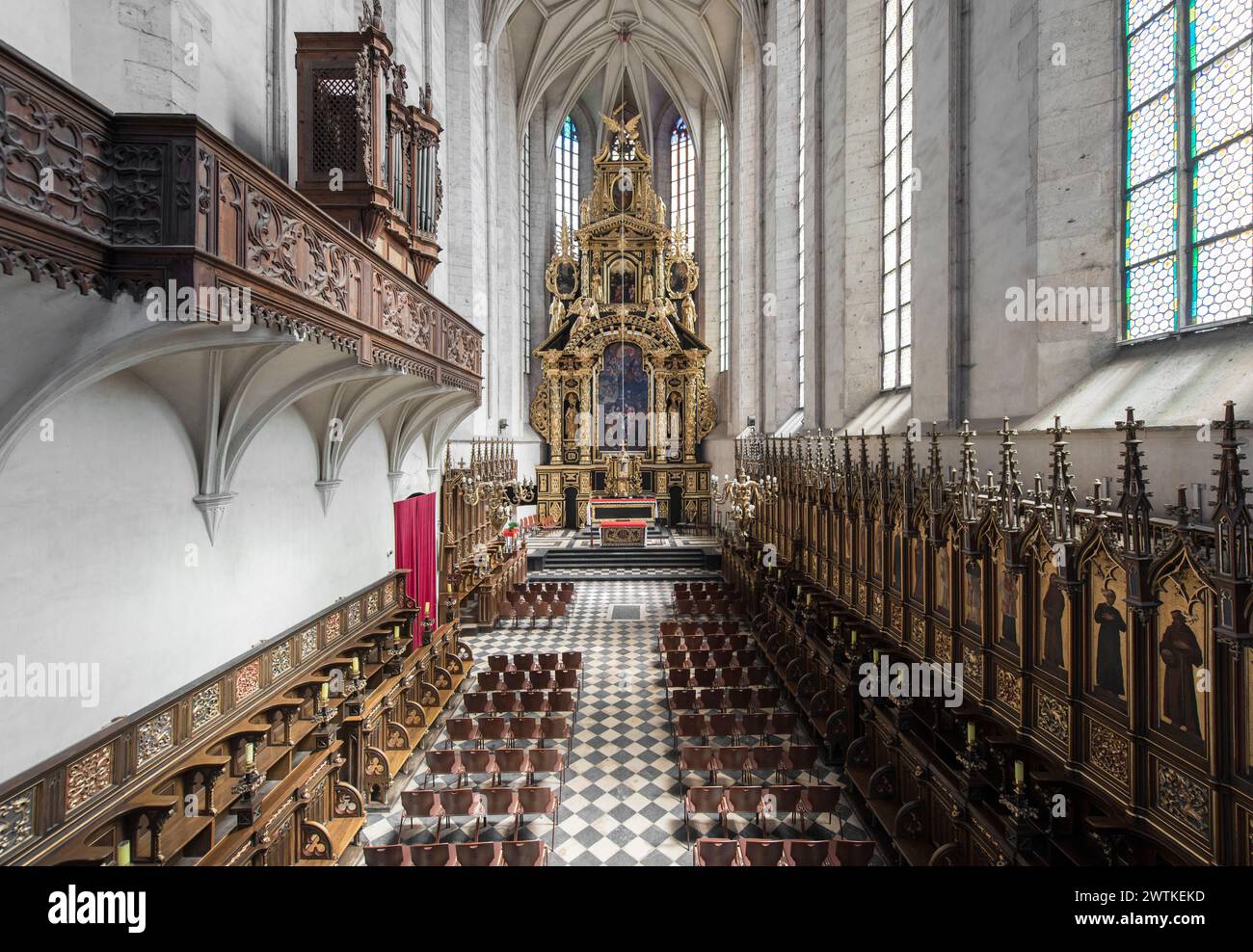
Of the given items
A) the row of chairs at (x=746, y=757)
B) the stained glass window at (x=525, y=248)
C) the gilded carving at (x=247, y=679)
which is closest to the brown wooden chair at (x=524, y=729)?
the row of chairs at (x=746, y=757)

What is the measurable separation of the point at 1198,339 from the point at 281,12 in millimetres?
10221

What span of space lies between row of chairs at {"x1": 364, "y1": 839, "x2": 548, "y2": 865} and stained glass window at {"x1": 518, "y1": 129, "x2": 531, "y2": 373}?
2597 cm

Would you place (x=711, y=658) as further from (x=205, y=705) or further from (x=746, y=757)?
(x=205, y=705)

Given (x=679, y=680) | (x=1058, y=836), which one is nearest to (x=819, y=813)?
(x=1058, y=836)

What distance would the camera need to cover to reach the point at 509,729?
8352 millimetres

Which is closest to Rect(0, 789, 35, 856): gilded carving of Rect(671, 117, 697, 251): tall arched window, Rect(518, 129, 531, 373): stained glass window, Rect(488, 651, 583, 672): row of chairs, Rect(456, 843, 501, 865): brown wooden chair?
Rect(456, 843, 501, 865): brown wooden chair

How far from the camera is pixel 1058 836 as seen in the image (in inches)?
179

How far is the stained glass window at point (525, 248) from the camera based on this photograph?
3008cm

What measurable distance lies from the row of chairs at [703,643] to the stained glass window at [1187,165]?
798 centimetres

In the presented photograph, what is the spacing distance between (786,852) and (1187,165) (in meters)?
6.96

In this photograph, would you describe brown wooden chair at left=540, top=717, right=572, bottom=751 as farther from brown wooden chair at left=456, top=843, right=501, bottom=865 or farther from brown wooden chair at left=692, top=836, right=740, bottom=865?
brown wooden chair at left=692, top=836, right=740, bottom=865

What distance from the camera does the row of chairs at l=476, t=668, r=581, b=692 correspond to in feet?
32.9

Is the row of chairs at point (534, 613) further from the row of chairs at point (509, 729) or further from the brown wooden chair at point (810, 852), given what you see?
the brown wooden chair at point (810, 852)

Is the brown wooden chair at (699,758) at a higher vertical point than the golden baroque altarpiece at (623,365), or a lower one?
lower
